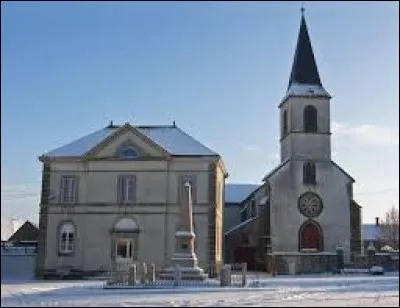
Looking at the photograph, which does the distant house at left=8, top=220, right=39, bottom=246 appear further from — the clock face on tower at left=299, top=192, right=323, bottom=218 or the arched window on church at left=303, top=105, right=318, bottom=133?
the arched window on church at left=303, top=105, right=318, bottom=133

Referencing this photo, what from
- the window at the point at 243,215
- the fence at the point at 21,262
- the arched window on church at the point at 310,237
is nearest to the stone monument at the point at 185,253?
the fence at the point at 21,262

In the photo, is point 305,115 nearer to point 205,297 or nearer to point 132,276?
point 132,276

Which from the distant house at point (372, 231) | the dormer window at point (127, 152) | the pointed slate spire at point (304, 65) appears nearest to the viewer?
the dormer window at point (127, 152)

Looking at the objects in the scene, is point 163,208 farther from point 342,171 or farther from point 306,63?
point 306,63

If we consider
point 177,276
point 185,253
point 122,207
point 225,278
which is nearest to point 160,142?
point 122,207

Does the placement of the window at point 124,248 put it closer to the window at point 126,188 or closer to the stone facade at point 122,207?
the stone facade at point 122,207

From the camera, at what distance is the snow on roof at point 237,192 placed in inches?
2442

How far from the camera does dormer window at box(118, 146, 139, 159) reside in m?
40.8

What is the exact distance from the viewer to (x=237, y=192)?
6419 centimetres

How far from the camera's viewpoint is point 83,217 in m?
40.3

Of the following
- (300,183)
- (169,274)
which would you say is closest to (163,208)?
(169,274)

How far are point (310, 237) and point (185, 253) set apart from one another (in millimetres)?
18218

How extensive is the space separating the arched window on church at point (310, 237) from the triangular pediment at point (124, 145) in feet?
45.6

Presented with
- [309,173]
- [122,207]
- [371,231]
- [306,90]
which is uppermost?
[306,90]
